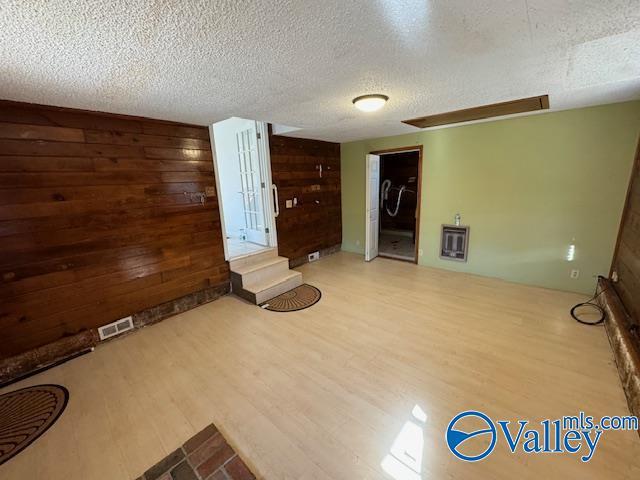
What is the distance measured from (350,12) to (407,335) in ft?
8.37

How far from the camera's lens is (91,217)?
7.95ft

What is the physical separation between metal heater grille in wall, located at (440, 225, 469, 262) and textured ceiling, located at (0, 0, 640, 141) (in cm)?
198

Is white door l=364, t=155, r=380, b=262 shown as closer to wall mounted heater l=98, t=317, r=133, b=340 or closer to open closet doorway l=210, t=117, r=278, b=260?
open closet doorway l=210, t=117, r=278, b=260

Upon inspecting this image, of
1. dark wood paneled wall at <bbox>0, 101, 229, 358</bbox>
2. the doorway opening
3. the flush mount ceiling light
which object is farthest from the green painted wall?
dark wood paneled wall at <bbox>0, 101, 229, 358</bbox>

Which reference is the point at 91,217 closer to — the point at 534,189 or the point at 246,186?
the point at 246,186

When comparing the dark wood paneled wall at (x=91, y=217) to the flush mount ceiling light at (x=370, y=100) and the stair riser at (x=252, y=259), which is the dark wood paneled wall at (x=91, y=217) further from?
the flush mount ceiling light at (x=370, y=100)

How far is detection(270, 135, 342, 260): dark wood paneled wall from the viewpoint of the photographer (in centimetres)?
413

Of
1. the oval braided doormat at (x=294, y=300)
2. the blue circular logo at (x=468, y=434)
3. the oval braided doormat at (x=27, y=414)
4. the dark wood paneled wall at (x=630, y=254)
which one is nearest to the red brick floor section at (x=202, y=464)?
the oval braided doormat at (x=27, y=414)

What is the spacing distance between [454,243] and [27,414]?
196 inches

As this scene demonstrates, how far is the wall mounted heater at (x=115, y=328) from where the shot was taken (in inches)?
101

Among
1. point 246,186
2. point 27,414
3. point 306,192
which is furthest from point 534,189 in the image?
point 27,414

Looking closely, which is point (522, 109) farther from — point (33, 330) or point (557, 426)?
point (33, 330)

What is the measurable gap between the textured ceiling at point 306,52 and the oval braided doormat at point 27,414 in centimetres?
229

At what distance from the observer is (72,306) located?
7.83ft
